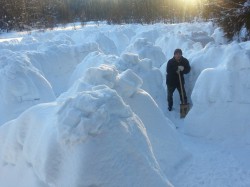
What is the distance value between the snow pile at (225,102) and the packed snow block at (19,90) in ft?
9.15

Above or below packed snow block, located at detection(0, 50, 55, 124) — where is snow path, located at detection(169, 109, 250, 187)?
below

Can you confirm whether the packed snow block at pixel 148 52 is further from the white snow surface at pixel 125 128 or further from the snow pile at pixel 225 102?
the snow pile at pixel 225 102

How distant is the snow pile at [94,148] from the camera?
2.98 meters

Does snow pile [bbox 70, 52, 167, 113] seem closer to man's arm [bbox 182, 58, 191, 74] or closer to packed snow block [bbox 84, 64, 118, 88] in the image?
man's arm [bbox 182, 58, 191, 74]

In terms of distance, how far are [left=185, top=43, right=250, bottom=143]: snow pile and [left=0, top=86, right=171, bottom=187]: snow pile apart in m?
2.86

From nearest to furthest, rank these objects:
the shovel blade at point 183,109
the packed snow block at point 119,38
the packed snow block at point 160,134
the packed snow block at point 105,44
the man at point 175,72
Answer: the packed snow block at point 160,134 → the shovel blade at point 183,109 → the man at point 175,72 → the packed snow block at point 105,44 → the packed snow block at point 119,38

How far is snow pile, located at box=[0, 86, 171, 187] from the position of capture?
2980mm

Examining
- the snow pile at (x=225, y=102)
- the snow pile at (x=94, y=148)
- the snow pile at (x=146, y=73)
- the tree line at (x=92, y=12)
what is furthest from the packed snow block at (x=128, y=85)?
the tree line at (x=92, y=12)

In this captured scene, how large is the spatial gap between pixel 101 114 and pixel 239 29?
11.5m

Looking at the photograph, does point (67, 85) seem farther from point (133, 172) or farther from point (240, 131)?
point (133, 172)

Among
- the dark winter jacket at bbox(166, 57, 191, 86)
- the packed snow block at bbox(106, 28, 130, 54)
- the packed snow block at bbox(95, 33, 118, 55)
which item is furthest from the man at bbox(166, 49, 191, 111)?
the packed snow block at bbox(106, 28, 130, 54)

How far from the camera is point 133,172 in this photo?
3102 millimetres

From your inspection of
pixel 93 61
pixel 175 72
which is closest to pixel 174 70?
pixel 175 72

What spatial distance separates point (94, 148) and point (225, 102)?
142 inches
